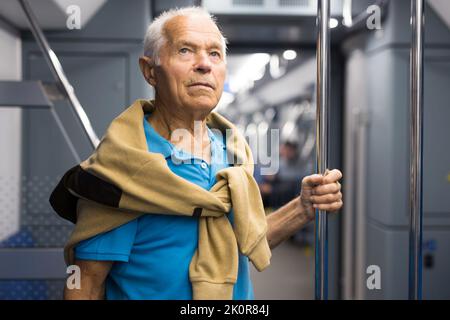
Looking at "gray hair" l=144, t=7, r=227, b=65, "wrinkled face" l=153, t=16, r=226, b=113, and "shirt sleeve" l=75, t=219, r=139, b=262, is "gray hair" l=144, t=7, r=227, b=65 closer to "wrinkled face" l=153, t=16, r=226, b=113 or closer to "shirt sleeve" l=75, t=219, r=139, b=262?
"wrinkled face" l=153, t=16, r=226, b=113

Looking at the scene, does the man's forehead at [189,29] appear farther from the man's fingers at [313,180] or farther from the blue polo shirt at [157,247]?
the man's fingers at [313,180]

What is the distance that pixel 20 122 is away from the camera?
2.07m

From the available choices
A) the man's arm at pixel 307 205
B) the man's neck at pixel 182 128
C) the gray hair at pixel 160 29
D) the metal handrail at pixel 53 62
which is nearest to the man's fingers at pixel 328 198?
the man's arm at pixel 307 205

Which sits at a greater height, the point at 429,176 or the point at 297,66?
the point at 297,66

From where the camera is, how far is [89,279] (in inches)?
37.1

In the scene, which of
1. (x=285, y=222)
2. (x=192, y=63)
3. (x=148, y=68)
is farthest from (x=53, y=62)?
(x=285, y=222)

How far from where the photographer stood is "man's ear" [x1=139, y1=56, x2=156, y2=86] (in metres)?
0.98

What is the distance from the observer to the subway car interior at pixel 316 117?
112cm

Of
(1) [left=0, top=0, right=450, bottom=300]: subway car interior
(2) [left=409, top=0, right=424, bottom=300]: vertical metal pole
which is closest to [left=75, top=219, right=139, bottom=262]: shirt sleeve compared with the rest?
(1) [left=0, top=0, right=450, bottom=300]: subway car interior

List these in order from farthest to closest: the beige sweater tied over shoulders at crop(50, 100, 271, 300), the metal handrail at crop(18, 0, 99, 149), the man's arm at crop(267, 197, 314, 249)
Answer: the metal handrail at crop(18, 0, 99, 149), the man's arm at crop(267, 197, 314, 249), the beige sweater tied over shoulders at crop(50, 100, 271, 300)
